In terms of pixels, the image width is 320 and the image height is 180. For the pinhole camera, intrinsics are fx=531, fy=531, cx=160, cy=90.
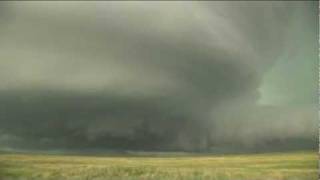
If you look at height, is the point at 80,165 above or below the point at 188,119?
below

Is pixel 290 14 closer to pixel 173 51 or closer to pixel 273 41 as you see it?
pixel 273 41

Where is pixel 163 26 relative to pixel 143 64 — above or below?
above

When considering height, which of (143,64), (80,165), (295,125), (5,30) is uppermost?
(5,30)

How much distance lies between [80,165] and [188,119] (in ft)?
3.64

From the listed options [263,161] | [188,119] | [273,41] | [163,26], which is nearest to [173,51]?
[163,26]

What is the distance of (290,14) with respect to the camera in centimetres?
516

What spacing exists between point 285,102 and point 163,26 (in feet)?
4.52

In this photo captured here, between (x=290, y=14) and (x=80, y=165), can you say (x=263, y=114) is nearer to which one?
(x=290, y=14)

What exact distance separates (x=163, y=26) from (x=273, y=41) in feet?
3.51

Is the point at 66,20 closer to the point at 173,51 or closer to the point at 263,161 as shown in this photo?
the point at 173,51

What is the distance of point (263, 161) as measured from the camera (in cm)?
510

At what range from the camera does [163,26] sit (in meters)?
5.00

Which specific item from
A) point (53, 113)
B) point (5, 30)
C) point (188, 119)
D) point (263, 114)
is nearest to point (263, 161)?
point (263, 114)

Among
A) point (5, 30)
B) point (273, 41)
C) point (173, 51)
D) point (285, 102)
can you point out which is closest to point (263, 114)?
point (285, 102)
